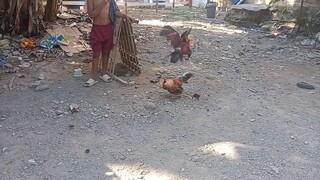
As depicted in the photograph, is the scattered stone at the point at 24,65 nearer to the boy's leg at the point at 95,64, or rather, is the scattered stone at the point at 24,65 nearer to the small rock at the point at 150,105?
the boy's leg at the point at 95,64

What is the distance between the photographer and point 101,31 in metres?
4.27

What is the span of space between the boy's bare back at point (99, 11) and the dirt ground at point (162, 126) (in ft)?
2.59

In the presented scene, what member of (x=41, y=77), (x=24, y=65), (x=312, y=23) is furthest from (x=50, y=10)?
(x=312, y=23)

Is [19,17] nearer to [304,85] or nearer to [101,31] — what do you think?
[101,31]

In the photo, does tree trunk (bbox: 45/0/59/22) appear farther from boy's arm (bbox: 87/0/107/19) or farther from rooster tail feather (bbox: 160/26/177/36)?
rooster tail feather (bbox: 160/26/177/36)

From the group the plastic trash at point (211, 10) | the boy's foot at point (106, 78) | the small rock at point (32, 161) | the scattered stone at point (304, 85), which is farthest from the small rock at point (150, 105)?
the plastic trash at point (211, 10)

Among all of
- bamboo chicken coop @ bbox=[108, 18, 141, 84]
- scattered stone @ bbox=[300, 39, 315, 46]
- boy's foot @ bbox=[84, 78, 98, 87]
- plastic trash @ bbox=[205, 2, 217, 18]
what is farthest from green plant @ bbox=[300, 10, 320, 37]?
boy's foot @ bbox=[84, 78, 98, 87]

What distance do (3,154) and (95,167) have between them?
786mm

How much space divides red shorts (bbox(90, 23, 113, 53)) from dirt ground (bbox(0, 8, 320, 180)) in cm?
49

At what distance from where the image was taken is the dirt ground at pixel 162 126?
9.04 feet

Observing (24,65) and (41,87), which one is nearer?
(41,87)

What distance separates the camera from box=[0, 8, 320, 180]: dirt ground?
2.76 m

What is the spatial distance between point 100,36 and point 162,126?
1506mm

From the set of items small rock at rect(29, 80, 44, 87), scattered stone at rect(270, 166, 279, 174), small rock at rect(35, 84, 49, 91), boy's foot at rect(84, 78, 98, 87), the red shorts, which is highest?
the red shorts
